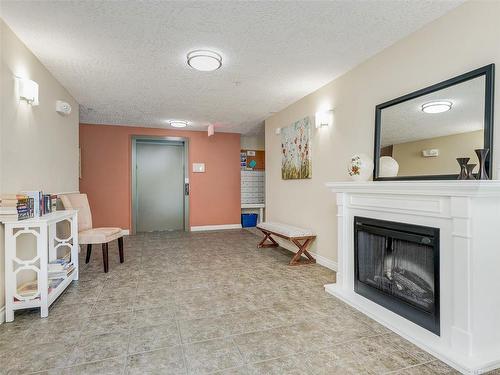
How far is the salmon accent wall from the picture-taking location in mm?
5594

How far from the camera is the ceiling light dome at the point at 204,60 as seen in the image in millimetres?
2607

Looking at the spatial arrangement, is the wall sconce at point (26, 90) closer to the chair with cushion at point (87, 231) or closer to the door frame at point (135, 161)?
the chair with cushion at point (87, 231)

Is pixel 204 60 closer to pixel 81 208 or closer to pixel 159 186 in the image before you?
pixel 81 208

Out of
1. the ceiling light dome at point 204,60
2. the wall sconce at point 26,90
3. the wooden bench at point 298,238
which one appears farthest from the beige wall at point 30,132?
the wooden bench at point 298,238

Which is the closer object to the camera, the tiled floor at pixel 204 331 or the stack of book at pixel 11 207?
the tiled floor at pixel 204 331

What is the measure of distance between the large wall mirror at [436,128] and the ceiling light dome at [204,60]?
1.62 meters

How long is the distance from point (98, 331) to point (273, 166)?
371 centimetres

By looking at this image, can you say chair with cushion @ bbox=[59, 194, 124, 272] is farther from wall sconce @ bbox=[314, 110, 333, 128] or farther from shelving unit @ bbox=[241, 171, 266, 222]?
shelving unit @ bbox=[241, 171, 266, 222]

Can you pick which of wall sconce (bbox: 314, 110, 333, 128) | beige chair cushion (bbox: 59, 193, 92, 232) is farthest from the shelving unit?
beige chair cushion (bbox: 59, 193, 92, 232)

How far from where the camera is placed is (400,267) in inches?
83.3

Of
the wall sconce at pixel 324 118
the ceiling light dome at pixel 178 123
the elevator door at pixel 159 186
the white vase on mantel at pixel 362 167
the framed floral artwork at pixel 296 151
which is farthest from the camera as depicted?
the elevator door at pixel 159 186

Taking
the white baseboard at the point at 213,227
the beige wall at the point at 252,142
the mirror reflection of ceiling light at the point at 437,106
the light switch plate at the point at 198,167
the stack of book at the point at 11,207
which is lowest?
the white baseboard at the point at 213,227

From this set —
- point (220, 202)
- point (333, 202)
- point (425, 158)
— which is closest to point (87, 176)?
point (220, 202)

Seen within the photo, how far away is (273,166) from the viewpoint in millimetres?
5055
